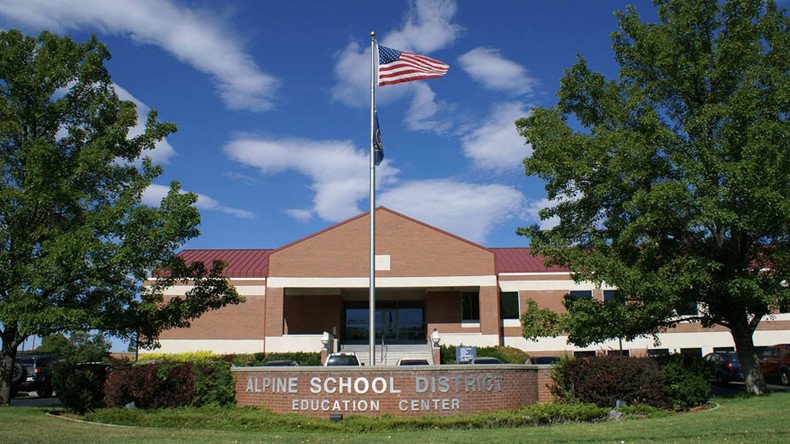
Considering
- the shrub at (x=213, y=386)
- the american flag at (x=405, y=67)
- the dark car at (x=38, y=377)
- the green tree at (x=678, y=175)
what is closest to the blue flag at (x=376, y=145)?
the american flag at (x=405, y=67)

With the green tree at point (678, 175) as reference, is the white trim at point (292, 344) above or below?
below

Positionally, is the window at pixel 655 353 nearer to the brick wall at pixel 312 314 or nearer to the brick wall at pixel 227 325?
the brick wall at pixel 312 314

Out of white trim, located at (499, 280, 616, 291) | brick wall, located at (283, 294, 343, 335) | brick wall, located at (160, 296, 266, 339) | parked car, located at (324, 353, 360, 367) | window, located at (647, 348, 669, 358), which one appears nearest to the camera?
window, located at (647, 348, 669, 358)

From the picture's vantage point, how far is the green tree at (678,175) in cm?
1770

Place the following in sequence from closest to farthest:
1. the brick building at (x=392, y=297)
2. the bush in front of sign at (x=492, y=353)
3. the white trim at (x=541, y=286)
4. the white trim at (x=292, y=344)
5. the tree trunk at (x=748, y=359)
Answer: the tree trunk at (x=748, y=359) < the bush in front of sign at (x=492, y=353) < the white trim at (x=292, y=344) < the brick building at (x=392, y=297) < the white trim at (x=541, y=286)

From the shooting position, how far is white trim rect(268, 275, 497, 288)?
124ft

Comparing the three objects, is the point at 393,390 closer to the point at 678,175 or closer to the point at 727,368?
the point at 678,175

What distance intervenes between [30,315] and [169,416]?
450cm

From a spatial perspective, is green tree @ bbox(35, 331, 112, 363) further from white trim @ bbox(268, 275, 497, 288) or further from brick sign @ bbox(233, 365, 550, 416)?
white trim @ bbox(268, 275, 497, 288)

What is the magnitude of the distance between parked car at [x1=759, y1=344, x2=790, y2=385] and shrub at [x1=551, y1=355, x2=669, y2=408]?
41.0ft

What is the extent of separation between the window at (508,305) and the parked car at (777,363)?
15.2 m

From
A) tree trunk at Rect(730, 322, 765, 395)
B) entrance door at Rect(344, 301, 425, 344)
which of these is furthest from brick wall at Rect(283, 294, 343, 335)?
tree trunk at Rect(730, 322, 765, 395)

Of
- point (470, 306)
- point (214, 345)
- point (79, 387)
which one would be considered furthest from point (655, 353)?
point (79, 387)

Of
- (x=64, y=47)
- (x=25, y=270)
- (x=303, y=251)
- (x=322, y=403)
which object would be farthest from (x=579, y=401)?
(x=303, y=251)
